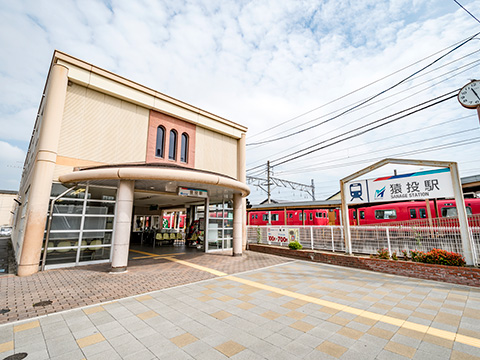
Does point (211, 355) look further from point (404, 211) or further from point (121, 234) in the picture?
Answer: point (404, 211)

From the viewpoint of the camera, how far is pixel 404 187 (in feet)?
28.3

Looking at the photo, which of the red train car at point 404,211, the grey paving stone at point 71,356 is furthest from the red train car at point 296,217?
the grey paving stone at point 71,356

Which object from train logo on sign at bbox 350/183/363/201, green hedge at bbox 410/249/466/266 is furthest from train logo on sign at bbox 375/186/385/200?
green hedge at bbox 410/249/466/266

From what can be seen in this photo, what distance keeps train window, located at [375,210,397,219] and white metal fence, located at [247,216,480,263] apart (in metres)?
7.16

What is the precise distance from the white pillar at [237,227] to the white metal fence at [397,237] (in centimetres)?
325

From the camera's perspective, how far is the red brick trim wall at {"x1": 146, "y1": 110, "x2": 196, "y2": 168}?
453 inches

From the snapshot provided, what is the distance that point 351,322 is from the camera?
4.25m

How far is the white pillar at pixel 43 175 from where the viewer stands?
7.85m

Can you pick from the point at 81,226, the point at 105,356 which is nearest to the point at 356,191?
the point at 105,356

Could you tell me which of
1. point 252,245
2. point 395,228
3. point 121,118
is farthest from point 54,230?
point 395,228

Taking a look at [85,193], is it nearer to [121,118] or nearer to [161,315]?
[121,118]

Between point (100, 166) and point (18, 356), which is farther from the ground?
point (100, 166)

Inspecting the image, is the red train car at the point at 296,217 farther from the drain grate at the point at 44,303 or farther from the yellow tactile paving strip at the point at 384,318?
the drain grate at the point at 44,303

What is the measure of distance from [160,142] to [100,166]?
3.98 meters
